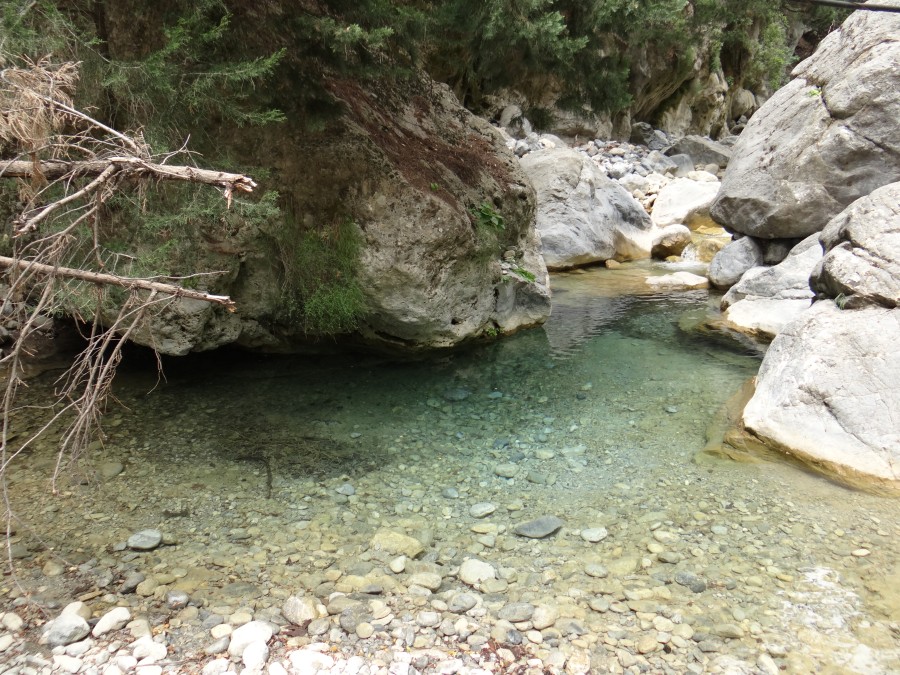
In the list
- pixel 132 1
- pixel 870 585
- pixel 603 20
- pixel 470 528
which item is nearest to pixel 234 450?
pixel 470 528

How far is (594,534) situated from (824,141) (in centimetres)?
821

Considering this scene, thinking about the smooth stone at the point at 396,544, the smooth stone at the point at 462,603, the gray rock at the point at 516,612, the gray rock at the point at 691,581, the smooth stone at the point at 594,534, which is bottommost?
the smooth stone at the point at 396,544

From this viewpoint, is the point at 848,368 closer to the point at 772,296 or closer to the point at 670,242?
the point at 772,296

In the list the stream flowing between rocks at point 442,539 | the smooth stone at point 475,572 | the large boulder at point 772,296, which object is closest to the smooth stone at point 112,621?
the stream flowing between rocks at point 442,539

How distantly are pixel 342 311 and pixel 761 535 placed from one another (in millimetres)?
4288

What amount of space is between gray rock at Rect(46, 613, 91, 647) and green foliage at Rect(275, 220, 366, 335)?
3754mm

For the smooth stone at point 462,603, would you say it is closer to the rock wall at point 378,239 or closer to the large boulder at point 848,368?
the large boulder at point 848,368

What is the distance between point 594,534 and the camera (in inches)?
163

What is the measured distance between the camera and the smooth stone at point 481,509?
439 centimetres

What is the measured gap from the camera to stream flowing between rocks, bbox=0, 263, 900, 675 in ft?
10.4

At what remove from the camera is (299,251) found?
250 inches

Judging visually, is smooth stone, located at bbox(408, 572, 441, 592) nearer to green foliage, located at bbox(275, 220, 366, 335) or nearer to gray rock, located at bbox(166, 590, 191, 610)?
gray rock, located at bbox(166, 590, 191, 610)

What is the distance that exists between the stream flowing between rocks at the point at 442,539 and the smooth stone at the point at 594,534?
0.01 m

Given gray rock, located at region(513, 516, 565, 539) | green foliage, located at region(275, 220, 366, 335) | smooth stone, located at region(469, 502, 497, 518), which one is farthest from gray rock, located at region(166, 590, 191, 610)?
green foliage, located at region(275, 220, 366, 335)
